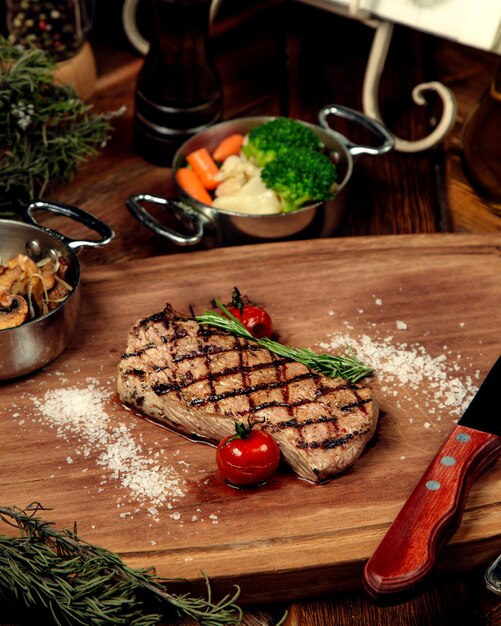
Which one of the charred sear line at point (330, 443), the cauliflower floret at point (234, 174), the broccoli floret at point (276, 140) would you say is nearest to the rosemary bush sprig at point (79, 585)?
the charred sear line at point (330, 443)

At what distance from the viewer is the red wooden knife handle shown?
1.88 m

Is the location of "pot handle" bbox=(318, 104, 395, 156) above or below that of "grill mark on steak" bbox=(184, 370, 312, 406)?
above

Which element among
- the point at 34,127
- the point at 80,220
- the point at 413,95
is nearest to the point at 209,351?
the point at 80,220

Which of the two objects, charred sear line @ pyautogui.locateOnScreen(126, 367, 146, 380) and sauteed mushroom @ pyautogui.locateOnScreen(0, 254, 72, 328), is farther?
sauteed mushroom @ pyautogui.locateOnScreen(0, 254, 72, 328)

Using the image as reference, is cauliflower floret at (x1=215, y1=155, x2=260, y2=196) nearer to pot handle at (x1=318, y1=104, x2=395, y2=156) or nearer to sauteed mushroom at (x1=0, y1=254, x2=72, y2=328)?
pot handle at (x1=318, y1=104, x2=395, y2=156)

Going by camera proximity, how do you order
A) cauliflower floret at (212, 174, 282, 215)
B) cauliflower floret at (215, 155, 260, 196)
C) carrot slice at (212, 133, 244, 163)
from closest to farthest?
1. cauliflower floret at (212, 174, 282, 215)
2. cauliflower floret at (215, 155, 260, 196)
3. carrot slice at (212, 133, 244, 163)

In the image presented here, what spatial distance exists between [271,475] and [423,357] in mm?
680

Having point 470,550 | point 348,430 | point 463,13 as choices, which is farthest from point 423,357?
point 463,13

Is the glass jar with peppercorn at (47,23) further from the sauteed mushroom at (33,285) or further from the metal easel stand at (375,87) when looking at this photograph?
the sauteed mushroom at (33,285)

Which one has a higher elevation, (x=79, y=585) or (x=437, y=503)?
(x=437, y=503)

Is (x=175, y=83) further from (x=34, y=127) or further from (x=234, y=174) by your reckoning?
(x=34, y=127)

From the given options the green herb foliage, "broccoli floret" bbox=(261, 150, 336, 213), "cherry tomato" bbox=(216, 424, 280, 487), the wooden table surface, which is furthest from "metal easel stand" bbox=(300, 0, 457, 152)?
"cherry tomato" bbox=(216, 424, 280, 487)

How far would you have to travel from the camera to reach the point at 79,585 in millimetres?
2021

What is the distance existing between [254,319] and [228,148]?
0.99 m
